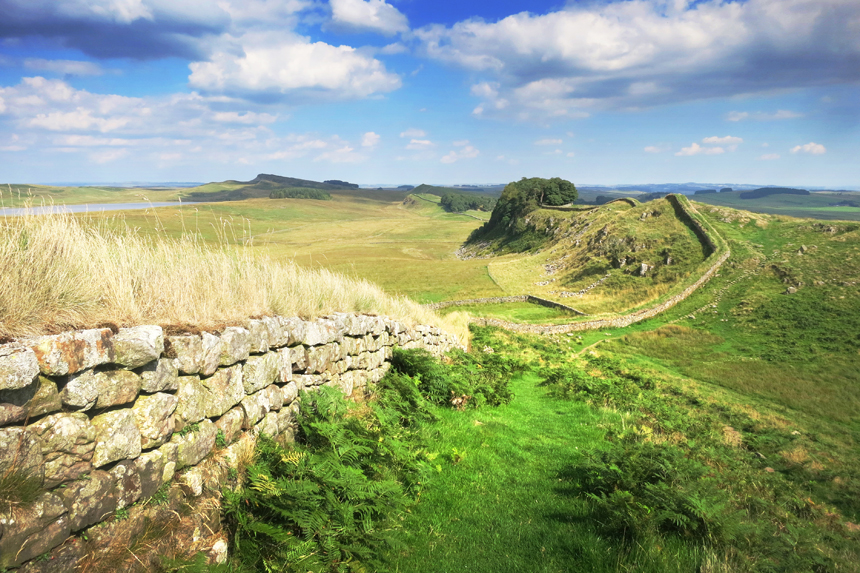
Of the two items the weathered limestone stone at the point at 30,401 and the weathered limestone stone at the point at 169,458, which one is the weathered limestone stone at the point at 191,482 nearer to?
the weathered limestone stone at the point at 169,458

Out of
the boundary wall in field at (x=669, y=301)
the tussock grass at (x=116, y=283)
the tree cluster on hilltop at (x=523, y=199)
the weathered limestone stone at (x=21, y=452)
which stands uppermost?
the tree cluster on hilltop at (x=523, y=199)

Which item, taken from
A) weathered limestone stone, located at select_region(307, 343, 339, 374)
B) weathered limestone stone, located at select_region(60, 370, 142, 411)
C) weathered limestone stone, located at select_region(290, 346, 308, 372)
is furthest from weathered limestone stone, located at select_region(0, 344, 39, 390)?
weathered limestone stone, located at select_region(307, 343, 339, 374)

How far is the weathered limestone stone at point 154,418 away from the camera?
13.3ft

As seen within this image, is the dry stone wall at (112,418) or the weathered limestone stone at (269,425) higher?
the dry stone wall at (112,418)

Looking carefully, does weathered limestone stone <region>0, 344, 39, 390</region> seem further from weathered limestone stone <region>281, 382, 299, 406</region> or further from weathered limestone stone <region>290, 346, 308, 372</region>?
weathered limestone stone <region>290, 346, 308, 372</region>

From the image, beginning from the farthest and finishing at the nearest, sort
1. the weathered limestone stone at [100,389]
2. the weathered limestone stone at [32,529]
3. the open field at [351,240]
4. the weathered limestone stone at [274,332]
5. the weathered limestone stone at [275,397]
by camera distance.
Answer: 1. the open field at [351,240]
2. the weathered limestone stone at [274,332]
3. the weathered limestone stone at [275,397]
4. the weathered limestone stone at [100,389]
5. the weathered limestone stone at [32,529]

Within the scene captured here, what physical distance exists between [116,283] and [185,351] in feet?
3.98

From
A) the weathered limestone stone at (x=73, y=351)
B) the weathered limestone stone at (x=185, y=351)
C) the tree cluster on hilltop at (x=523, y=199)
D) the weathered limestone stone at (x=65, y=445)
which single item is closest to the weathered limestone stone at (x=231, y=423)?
the weathered limestone stone at (x=185, y=351)

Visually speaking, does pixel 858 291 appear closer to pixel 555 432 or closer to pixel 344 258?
pixel 555 432

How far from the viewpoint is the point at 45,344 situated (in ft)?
11.0

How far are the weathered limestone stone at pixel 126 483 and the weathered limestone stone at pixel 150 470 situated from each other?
39 millimetres

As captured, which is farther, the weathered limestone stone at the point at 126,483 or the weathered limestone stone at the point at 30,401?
the weathered limestone stone at the point at 126,483

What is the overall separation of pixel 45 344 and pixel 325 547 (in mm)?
3061

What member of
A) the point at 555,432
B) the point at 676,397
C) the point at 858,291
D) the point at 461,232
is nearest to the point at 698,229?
the point at 858,291
